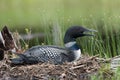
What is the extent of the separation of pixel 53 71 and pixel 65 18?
392cm

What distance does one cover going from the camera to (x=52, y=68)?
8.03 metres

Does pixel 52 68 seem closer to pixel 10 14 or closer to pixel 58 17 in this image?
pixel 58 17

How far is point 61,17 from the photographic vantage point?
10.7m

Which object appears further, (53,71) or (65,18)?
(65,18)

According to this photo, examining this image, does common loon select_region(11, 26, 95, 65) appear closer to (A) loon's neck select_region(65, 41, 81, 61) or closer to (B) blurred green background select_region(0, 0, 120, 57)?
(A) loon's neck select_region(65, 41, 81, 61)

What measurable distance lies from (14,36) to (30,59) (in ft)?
6.04

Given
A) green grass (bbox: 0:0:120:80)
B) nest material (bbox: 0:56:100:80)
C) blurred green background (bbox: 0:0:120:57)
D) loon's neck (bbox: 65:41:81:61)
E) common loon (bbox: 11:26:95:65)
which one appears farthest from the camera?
blurred green background (bbox: 0:0:120:57)

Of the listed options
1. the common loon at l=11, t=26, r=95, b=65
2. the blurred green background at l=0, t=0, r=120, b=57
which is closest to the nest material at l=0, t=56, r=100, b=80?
the common loon at l=11, t=26, r=95, b=65

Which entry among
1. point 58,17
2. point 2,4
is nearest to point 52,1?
point 2,4

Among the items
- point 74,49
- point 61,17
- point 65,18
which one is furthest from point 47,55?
point 65,18

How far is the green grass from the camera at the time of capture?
34.4ft

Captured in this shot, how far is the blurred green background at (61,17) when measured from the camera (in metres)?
10.8

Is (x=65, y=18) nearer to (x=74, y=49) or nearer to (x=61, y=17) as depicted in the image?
(x=61, y=17)

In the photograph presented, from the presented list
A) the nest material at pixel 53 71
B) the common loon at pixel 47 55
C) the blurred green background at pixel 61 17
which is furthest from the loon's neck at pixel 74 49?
the blurred green background at pixel 61 17
